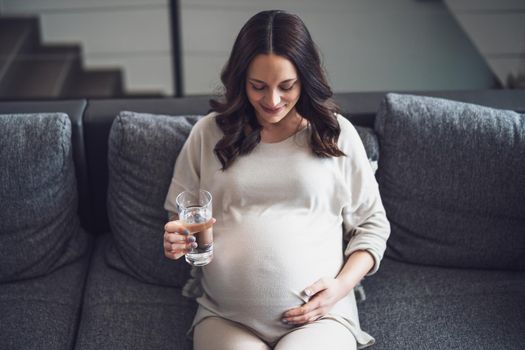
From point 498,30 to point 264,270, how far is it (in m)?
2.91

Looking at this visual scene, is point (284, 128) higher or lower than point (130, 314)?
higher

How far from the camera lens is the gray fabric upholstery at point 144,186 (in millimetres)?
1760

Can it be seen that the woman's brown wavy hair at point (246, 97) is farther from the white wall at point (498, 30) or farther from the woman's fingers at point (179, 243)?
the white wall at point (498, 30)

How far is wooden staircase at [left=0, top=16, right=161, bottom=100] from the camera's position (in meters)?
3.54

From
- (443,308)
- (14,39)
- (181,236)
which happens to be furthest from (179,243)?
(14,39)

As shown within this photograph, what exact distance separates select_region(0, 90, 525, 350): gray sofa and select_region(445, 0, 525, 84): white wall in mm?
1844

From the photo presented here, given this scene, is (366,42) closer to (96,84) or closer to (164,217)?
(96,84)

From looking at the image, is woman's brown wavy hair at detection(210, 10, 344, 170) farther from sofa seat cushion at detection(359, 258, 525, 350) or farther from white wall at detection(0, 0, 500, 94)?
white wall at detection(0, 0, 500, 94)

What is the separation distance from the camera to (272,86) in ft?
4.81

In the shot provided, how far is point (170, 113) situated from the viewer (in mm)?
1895

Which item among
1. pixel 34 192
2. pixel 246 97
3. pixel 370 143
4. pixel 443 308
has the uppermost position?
pixel 246 97

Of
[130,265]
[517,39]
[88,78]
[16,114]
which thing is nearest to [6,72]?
[88,78]

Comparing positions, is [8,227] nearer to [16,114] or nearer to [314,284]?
[16,114]

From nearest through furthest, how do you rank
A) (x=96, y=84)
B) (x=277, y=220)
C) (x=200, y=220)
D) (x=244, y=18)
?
(x=200, y=220), (x=277, y=220), (x=96, y=84), (x=244, y=18)
